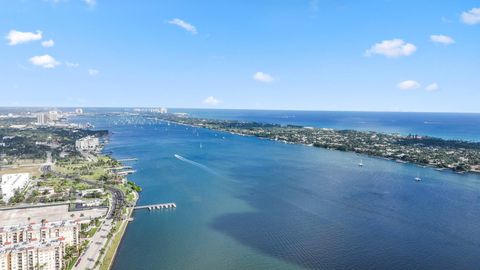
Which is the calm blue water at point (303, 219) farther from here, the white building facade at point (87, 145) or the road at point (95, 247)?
the white building facade at point (87, 145)

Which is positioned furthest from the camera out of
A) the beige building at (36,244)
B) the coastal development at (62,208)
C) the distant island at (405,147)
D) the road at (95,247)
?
the distant island at (405,147)

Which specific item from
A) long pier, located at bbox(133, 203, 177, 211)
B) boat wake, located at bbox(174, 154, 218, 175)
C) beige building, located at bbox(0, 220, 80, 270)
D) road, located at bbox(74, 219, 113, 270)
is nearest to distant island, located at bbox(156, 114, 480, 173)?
boat wake, located at bbox(174, 154, 218, 175)

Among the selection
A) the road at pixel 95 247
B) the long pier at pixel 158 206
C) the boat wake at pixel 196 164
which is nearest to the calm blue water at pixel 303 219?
the boat wake at pixel 196 164

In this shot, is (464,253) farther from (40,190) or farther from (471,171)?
(40,190)

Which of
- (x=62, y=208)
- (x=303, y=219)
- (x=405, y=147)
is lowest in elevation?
(x=62, y=208)

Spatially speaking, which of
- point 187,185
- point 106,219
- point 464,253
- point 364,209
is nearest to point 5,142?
point 187,185

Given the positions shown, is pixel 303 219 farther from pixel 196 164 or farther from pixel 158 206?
pixel 196 164

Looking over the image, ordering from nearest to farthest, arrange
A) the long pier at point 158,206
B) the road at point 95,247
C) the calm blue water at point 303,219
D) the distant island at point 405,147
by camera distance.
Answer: the road at point 95,247
the calm blue water at point 303,219
the long pier at point 158,206
the distant island at point 405,147

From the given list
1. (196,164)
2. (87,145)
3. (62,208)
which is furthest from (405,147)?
(62,208)
